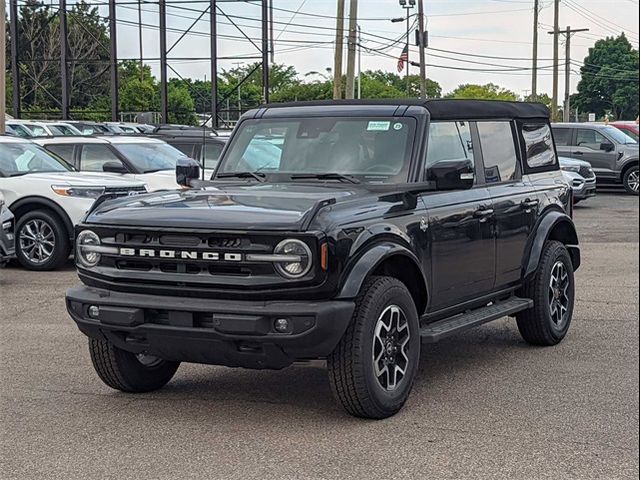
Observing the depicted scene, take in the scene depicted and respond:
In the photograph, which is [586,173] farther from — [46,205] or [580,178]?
[46,205]

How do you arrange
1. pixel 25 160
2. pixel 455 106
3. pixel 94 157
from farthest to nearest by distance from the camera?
pixel 94 157, pixel 25 160, pixel 455 106

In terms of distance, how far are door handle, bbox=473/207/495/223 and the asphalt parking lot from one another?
1.06m

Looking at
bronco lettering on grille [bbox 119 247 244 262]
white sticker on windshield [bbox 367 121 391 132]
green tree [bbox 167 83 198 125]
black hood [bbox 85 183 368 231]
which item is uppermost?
green tree [bbox 167 83 198 125]

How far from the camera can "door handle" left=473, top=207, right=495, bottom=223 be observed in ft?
22.2

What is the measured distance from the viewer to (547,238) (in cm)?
775

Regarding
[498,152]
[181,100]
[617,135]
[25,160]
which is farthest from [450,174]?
[181,100]

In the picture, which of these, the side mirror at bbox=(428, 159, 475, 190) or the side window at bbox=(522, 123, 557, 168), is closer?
the side mirror at bbox=(428, 159, 475, 190)

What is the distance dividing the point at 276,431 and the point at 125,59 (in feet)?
136

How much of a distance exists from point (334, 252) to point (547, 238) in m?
3.04

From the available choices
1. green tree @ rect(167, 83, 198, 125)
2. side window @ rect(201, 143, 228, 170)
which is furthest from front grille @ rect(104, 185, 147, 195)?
green tree @ rect(167, 83, 198, 125)

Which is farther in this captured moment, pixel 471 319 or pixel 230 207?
pixel 471 319

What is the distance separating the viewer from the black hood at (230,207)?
5258 millimetres

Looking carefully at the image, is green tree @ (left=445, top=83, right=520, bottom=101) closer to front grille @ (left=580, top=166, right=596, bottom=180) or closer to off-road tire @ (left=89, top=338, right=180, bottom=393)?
off-road tire @ (left=89, top=338, right=180, bottom=393)

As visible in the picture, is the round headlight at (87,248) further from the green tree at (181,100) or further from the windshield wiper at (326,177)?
the green tree at (181,100)
